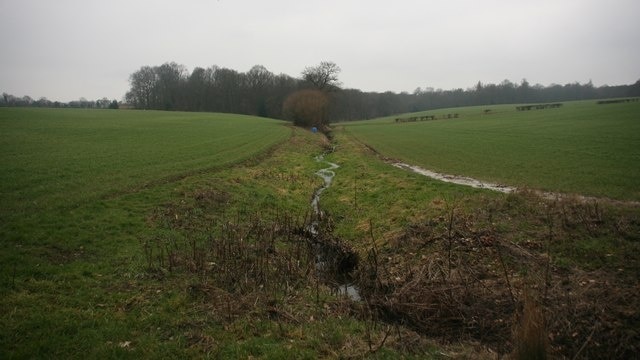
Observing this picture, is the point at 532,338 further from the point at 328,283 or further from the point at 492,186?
the point at 492,186

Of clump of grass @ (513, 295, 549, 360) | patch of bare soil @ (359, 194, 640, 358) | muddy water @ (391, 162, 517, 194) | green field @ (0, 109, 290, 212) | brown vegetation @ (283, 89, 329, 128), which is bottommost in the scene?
patch of bare soil @ (359, 194, 640, 358)

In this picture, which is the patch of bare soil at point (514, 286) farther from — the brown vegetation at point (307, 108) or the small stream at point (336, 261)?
the brown vegetation at point (307, 108)

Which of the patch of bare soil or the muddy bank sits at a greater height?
the muddy bank

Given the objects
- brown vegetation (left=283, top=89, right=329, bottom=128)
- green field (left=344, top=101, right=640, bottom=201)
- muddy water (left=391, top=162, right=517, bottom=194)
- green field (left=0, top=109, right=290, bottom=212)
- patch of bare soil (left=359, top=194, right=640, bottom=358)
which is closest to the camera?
patch of bare soil (left=359, top=194, right=640, bottom=358)

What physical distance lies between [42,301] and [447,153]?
36070mm

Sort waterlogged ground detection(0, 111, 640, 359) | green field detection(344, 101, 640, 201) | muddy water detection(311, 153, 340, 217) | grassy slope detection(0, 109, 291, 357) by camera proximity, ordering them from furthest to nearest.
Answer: muddy water detection(311, 153, 340, 217) < green field detection(344, 101, 640, 201) < grassy slope detection(0, 109, 291, 357) < waterlogged ground detection(0, 111, 640, 359)

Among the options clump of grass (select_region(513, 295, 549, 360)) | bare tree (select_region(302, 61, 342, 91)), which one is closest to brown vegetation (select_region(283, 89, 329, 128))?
bare tree (select_region(302, 61, 342, 91))

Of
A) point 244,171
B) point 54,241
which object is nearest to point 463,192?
point 244,171

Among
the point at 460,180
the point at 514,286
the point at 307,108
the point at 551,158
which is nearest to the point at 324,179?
the point at 460,180

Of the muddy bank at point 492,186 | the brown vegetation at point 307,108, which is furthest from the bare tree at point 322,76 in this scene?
the muddy bank at point 492,186

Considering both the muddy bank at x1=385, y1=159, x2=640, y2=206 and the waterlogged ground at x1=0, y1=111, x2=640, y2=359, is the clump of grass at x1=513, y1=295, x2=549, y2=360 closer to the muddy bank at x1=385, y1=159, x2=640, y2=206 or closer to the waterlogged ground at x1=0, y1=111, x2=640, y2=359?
the waterlogged ground at x1=0, y1=111, x2=640, y2=359

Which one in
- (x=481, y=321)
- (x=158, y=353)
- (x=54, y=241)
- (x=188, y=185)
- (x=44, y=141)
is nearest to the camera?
(x=158, y=353)

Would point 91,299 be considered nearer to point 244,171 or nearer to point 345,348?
point 345,348

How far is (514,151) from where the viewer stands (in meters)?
36.3
